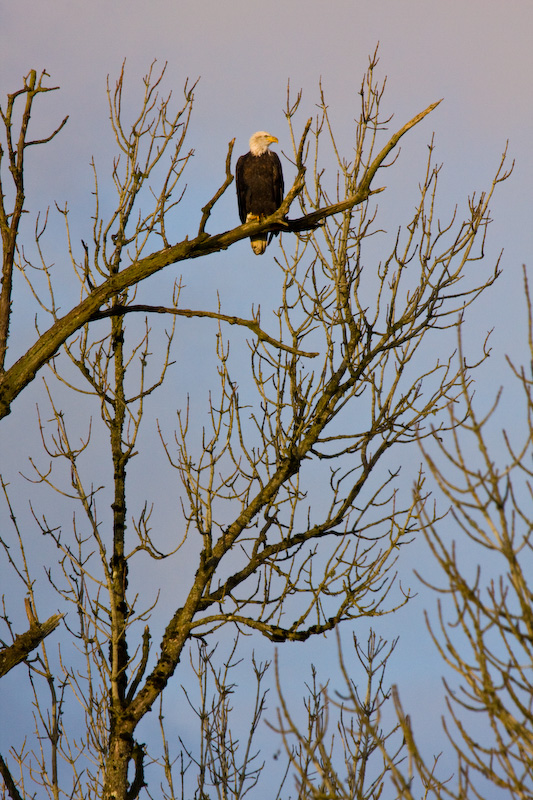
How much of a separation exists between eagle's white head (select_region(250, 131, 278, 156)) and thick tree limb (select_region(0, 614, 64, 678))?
251 inches

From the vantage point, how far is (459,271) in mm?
5875

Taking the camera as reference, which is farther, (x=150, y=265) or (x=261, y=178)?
(x=261, y=178)

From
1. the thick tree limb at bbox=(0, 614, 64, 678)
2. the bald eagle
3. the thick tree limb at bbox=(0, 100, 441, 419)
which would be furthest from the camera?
the bald eagle

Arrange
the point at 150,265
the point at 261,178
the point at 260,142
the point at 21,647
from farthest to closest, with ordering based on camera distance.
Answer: the point at 260,142
the point at 261,178
the point at 150,265
the point at 21,647

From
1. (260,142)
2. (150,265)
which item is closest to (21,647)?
(150,265)

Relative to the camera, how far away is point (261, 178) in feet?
30.1

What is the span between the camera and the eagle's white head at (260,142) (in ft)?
30.3

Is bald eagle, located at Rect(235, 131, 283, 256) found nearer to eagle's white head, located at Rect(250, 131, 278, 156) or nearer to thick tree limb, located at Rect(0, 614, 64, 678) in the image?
eagle's white head, located at Rect(250, 131, 278, 156)

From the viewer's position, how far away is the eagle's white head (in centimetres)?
923

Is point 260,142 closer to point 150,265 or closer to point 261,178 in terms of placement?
point 261,178

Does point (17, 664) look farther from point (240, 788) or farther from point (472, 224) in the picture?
point (472, 224)

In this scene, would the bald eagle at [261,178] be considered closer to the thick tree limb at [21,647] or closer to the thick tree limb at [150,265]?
the thick tree limb at [150,265]

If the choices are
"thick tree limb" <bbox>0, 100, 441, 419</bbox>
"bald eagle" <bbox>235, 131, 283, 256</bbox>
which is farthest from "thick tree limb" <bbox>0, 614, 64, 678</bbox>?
"bald eagle" <bbox>235, 131, 283, 256</bbox>

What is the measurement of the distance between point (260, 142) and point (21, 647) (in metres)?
6.61
